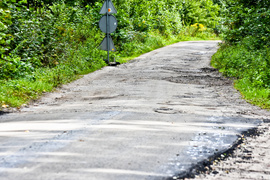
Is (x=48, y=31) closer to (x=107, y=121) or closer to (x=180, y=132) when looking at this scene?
(x=107, y=121)

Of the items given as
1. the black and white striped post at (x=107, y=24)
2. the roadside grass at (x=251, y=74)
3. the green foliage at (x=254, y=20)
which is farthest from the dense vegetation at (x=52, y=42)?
the green foliage at (x=254, y=20)

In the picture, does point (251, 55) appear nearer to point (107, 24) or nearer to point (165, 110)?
point (107, 24)

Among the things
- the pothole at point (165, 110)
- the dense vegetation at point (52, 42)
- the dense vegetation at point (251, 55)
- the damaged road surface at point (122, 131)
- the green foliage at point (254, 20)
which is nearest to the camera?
the damaged road surface at point (122, 131)

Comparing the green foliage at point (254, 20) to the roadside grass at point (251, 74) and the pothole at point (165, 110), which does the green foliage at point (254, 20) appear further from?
the pothole at point (165, 110)

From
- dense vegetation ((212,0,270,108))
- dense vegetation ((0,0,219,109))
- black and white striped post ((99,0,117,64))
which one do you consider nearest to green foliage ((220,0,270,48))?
dense vegetation ((212,0,270,108))

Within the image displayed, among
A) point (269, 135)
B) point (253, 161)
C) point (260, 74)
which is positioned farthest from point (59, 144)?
point (260, 74)

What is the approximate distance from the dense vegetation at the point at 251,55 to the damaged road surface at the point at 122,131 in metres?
0.62

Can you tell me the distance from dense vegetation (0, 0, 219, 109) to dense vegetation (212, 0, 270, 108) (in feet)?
18.1

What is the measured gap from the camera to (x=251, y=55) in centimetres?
1556

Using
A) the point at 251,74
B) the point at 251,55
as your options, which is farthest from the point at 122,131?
the point at 251,55

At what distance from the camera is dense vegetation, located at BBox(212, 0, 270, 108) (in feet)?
35.6

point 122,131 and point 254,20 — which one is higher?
point 254,20

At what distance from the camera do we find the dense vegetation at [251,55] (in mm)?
10844

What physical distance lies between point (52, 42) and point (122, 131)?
928cm
